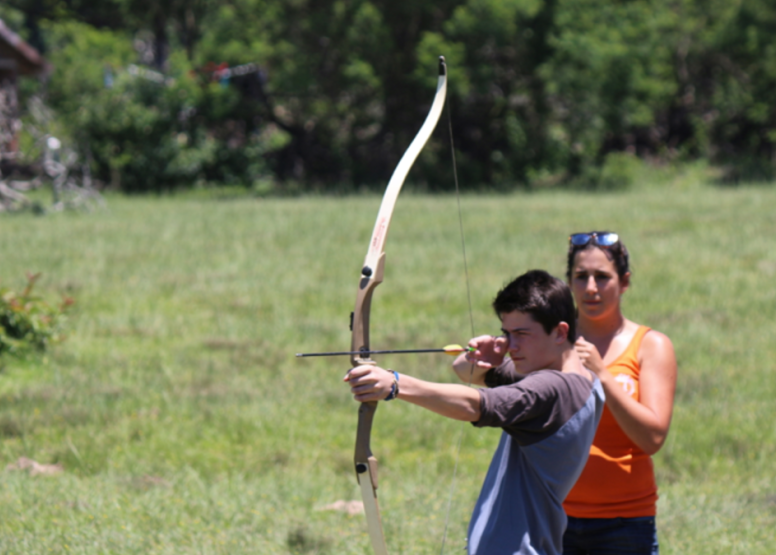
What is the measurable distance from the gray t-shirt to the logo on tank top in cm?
54

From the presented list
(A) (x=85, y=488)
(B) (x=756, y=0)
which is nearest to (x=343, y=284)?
(A) (x=85, y=488)

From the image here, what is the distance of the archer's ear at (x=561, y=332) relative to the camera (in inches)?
108

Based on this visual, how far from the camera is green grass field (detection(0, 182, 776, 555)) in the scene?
5109mm

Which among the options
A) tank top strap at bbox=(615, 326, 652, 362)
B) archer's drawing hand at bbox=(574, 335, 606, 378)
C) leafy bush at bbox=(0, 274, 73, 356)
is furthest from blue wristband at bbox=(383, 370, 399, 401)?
leafy bush at bbox=(0, 274, 73, 356)

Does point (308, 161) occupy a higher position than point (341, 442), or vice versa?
point (308, 161)

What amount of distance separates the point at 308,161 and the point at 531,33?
8.00 m

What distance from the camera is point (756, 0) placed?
90.2ft

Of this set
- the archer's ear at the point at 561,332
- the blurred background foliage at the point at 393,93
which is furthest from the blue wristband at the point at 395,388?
the blurred background foliage at the point at 393,93

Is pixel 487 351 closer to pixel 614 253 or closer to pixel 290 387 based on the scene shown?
pixel 614 253

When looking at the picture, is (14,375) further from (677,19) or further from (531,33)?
(677,19)

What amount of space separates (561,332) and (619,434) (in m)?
0.66

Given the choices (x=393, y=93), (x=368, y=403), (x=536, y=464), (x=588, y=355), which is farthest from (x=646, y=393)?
(x=393, y=93)

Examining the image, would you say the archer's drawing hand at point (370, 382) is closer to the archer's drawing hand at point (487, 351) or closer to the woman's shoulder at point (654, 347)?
the archer's drawing hand at point (487, 351)

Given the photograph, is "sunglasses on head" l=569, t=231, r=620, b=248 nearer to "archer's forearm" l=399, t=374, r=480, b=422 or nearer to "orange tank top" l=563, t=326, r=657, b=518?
"orange tank top" l=563, t=326, r=657, b=518
